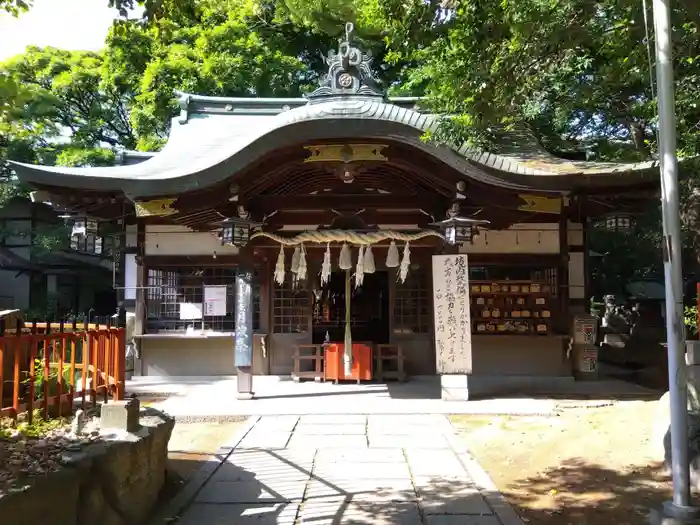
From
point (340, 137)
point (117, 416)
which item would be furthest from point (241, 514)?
point (340, 137)

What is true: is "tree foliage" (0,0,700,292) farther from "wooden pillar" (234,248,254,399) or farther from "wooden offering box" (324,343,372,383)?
"wooden offering box" (324,343,372,383)

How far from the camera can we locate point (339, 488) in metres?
5.31

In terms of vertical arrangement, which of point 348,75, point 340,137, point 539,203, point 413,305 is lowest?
point 413,305

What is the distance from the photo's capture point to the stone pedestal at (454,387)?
924 cm

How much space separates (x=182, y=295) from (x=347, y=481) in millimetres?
7612

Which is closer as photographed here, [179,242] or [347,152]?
[347,152]

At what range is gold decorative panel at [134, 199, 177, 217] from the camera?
9.23 m

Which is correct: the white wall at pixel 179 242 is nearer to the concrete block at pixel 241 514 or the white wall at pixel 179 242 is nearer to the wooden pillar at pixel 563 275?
the wooden pillar at pixel 563 275

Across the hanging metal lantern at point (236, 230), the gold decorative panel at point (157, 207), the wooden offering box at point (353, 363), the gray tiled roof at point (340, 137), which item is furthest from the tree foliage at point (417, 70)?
the wooden offering box at point (353, 363)

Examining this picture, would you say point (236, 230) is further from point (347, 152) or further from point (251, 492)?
point (251, 492)

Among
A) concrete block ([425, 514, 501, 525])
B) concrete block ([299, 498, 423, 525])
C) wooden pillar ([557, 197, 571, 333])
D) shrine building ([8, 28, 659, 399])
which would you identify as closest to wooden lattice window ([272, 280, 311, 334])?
shrine building ([8, 28, 659, 399])

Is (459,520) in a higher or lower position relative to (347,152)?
lower

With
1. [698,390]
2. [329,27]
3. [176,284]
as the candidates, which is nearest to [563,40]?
[698,390]

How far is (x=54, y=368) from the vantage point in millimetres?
5113
